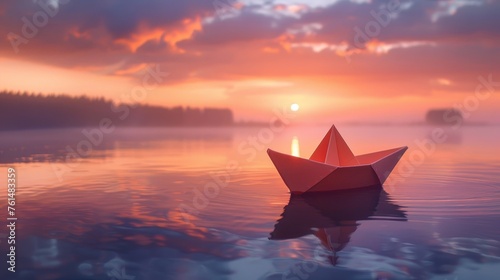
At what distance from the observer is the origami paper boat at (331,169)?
1468 centimetres

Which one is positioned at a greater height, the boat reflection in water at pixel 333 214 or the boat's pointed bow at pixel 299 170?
the boat's pointed bow at pixel 299 170

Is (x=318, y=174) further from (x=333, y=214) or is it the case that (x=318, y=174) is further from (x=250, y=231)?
(x=250, y=231)

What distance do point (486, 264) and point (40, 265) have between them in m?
8.12

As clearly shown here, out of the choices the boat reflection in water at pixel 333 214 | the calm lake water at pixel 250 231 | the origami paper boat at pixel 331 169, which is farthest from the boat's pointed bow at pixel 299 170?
the calm lake water at pixel 250 231

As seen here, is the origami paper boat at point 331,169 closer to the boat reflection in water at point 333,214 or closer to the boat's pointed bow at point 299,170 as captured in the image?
the boat's pointed bow at point 299,170

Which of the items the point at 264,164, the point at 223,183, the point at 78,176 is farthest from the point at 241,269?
the point at 264,164

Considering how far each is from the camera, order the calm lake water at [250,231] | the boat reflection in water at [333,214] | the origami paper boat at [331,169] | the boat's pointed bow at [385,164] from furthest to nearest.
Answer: the boat's pointed bow at [385,164] → the origami paper boat at [331,169] → the boat reflection in water at [333,214] → the calm lake water at [250,231]

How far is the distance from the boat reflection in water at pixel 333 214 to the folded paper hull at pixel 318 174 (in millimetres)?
270

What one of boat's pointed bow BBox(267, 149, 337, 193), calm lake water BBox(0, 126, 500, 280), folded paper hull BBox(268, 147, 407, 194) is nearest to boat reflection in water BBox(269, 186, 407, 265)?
calm lake water BBox(0, 126, 500, 280)

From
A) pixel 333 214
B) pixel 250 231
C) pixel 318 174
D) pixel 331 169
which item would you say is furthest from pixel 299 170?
pixel 250 231

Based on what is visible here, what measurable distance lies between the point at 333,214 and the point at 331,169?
8.72ft

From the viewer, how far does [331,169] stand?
48.4ft

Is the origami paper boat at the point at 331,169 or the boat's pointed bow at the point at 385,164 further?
the boat's pointed bow at the point at 385,164

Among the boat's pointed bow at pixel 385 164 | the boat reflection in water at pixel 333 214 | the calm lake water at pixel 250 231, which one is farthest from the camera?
the boat's pointed bow at pixel 385 164
